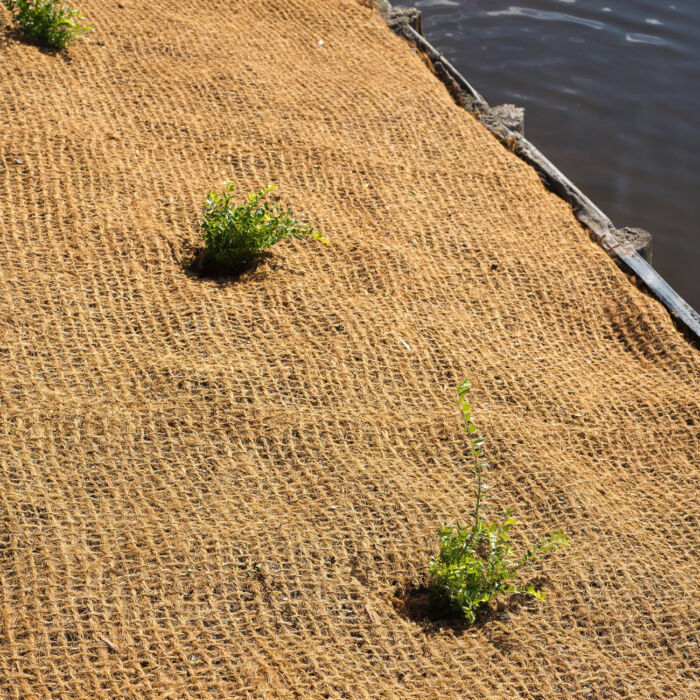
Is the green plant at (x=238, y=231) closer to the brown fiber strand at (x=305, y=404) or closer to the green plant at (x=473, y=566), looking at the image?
the brown fiber strand at (x=305, y=404)

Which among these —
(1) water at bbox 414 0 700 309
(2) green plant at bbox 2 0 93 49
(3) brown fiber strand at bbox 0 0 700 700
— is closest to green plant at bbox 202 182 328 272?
(3) brown fiber strand at bbox 0 0 700 700

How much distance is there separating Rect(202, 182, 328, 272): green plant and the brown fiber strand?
153 mm

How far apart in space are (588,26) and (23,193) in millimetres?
7316

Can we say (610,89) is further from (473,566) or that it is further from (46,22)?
(473,566)

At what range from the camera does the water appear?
731 centimetres

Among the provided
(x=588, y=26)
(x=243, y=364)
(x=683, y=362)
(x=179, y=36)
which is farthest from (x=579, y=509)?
(x=588, y=26)

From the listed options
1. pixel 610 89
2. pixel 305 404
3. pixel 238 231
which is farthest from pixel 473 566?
pixel 610 89

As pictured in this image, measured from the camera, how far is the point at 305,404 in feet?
11.3

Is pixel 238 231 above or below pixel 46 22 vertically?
below

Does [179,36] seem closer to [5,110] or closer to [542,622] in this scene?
[5,110]

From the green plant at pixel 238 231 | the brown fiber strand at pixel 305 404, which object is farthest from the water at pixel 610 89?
the green plant at pixel 238 231

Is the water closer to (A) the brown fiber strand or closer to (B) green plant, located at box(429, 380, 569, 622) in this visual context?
(A) the brown fiber strand

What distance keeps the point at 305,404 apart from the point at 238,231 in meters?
0.98

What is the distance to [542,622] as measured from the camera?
9.65 ft
